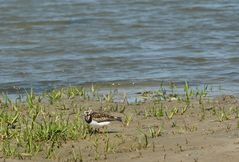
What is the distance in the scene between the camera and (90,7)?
21859 millimetres

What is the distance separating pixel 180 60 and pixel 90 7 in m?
7.73

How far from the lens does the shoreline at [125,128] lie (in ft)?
24.9

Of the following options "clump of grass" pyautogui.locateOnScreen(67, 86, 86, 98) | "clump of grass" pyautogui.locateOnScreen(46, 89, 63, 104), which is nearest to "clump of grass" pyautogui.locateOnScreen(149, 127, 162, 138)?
"clump of grass" pyautogui.locateOnScreen(46, 89, 63, 104)

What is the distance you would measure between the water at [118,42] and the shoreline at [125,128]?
1.66 m

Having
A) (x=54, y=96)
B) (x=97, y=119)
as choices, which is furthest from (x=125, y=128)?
(x=54, y=96)

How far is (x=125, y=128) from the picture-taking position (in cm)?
895

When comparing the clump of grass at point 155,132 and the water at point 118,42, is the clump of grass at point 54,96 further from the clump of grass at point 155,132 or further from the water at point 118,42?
the clump of grass at point 155,132

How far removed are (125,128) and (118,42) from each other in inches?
305

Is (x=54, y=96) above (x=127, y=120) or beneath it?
above

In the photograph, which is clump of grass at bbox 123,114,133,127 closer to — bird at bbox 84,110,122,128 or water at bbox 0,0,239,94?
bird at bbox 84,110,122,128

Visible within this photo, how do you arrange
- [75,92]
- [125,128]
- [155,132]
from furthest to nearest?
[75,92]
[125,128]
[155,132]

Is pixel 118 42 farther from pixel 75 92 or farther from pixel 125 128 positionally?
pixel 125 128

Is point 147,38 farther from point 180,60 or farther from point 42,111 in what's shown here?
point 42,111

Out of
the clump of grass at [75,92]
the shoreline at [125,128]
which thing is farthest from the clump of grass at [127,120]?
the clump of grass at [75,92]
